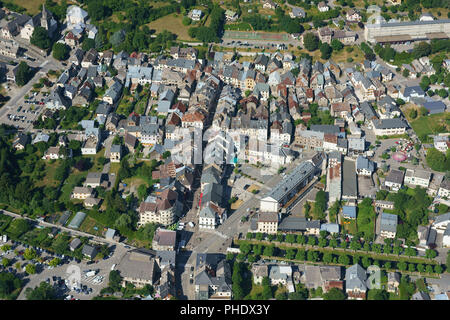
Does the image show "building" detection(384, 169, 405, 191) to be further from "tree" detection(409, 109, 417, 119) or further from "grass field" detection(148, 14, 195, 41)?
"grass field" detection(148, 14, 195, 41)

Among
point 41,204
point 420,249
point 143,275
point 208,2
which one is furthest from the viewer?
point 208,2

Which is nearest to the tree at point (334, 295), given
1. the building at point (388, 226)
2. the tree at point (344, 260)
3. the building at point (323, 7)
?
the tree at point (344, 260)

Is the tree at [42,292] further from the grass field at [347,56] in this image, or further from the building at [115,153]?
the grass field at [347,56]

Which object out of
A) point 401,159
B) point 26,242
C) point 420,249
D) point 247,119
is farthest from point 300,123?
point 26,242

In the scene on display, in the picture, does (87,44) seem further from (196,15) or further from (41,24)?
(196,15)

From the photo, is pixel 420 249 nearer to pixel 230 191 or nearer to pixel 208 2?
pixel 230 191
